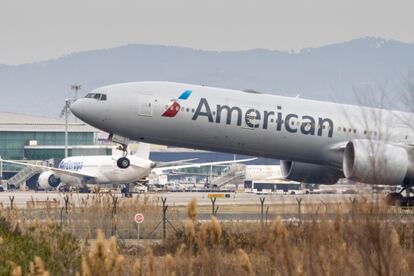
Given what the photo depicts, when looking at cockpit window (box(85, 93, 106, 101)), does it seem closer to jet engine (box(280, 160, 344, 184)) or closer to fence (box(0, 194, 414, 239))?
fence (box(0, 194, 414, 239))

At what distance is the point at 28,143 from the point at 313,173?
374 feet

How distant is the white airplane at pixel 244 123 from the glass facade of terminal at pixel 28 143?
111 metres

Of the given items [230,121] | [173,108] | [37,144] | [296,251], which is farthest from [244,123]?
[37,144]

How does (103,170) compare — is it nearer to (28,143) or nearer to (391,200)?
(28,143)

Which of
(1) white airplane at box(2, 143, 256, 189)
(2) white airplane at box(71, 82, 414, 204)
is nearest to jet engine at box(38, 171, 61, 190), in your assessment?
(1) white airplane at box(2, 143, 256, 189)

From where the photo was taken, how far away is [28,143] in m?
162

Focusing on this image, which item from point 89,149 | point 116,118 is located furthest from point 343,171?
point 89,149

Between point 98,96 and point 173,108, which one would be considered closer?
point 173,108

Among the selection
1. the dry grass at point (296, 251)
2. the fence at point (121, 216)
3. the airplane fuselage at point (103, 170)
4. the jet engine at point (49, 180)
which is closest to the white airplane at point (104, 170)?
the airplane fuselage at point (103, 170)

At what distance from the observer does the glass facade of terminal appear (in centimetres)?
16075

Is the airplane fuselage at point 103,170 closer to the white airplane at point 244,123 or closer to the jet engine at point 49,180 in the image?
the jet engine at point 49,180

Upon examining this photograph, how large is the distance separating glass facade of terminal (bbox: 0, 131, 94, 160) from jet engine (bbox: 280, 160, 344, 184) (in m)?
110

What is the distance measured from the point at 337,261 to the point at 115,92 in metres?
35.1

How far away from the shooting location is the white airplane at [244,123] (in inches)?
1869
